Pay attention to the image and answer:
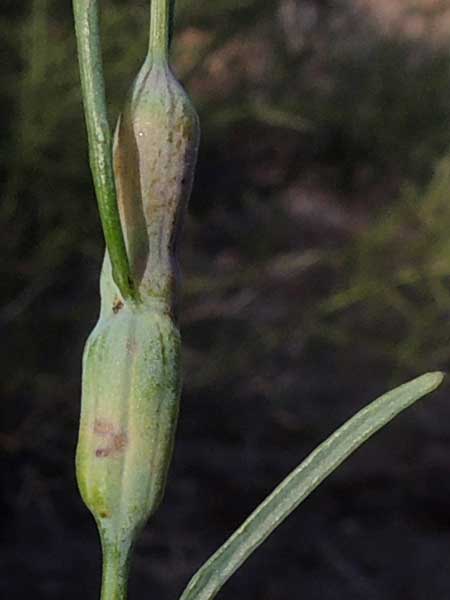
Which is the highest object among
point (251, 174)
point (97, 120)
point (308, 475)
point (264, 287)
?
point (97, 120)

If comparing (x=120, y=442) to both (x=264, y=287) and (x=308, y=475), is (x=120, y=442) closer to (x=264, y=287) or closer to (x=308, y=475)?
(x=308, y=475)

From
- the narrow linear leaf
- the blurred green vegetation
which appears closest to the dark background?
the blurred green vegetation

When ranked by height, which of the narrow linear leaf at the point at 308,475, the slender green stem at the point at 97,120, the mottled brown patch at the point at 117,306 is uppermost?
the slender green stem at the point at 97,120

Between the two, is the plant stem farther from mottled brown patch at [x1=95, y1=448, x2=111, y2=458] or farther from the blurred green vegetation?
the blurred green vegetation

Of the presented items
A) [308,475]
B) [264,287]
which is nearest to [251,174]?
[264,287]

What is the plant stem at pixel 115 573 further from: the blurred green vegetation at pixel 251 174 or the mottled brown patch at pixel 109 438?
the blurred green vegetation at pixel 251 174

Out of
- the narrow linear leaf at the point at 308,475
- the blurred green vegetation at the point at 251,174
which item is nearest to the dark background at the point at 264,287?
the blurred green vegetation at the point at 251,174
